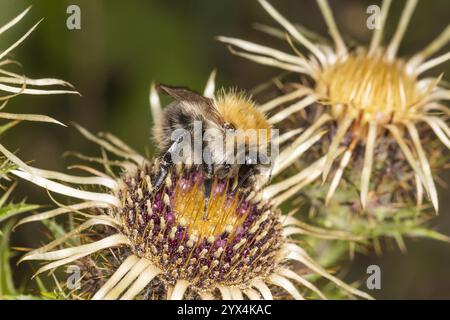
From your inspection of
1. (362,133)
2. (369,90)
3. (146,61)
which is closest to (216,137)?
(362,133)

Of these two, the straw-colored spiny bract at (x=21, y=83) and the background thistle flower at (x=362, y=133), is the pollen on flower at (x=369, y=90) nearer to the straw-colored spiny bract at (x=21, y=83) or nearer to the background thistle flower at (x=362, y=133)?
the background thistle flower at (x=362, y=133)

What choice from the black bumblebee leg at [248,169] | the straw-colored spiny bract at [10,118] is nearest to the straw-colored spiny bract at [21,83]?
the straw-colored spiny bract at [10,118]

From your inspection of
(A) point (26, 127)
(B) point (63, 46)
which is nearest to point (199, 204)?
(A) point (26, 127)

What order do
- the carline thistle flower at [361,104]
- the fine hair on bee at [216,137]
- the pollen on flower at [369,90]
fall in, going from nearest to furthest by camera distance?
the fine hair on bee at [216,137] → the carline thistle flower at [361,104] → the pollen on flower at [369,90]

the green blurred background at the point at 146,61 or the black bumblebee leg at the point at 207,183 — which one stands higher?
the green blurred background at the point at 146,61

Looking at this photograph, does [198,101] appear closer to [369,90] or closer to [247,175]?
[247,175]

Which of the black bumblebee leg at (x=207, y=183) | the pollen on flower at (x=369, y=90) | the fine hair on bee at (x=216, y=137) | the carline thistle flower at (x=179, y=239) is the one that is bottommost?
the carline thistle flower at (x=179, y=239)
